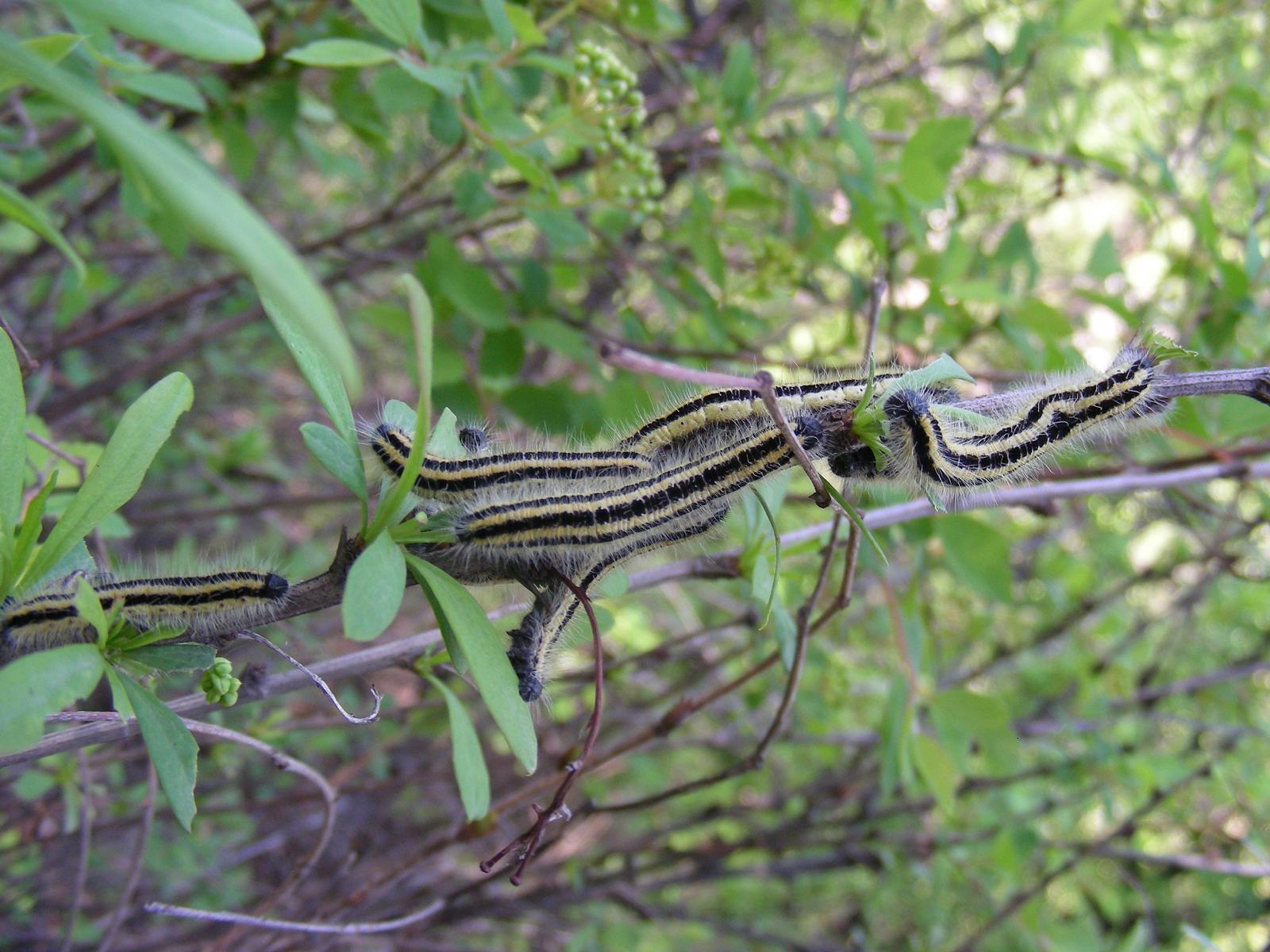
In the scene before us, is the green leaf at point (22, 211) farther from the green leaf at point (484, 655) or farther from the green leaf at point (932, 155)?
the green leaf at point (932, 155)

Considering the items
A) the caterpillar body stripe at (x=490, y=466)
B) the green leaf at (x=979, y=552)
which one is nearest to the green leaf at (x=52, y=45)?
the caterpillar body stripe at (x=490, y=466)

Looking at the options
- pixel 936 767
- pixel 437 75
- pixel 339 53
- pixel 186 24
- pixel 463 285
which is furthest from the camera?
pixel 463 285

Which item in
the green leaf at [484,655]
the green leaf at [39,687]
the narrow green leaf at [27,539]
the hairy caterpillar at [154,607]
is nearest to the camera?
the green leaf at [39,687]

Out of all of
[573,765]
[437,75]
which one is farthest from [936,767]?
[437,75]

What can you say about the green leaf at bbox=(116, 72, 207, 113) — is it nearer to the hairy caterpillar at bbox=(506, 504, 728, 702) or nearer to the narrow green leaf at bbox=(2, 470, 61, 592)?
the narrow green leaf at bbox=(2, 470, 61, 592)

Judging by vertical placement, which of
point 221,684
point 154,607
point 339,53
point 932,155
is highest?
point 932,155

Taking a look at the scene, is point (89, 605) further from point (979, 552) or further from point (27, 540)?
point (979, 552)

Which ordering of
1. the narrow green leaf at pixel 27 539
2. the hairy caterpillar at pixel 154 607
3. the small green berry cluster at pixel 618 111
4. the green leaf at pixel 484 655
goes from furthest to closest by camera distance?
the small green berry cluster at pixel 618 111 → the hairy caterpillar at pixel 154 607 → the narrow green leaf at pixel 27 539 → the green leaf at pixel 484 655
